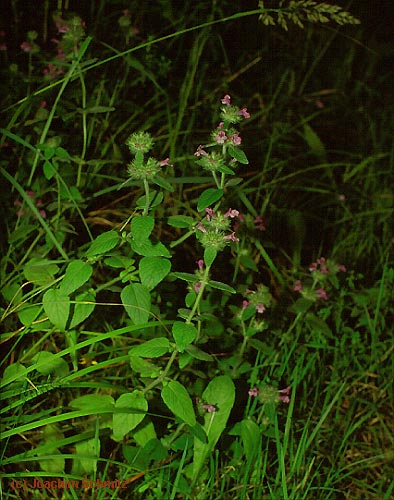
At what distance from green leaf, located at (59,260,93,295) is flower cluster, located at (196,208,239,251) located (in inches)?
9.8

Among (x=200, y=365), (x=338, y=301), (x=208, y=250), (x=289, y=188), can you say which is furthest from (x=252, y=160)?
(x=208, y=250)

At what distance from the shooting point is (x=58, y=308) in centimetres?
142

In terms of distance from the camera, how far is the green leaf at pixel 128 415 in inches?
55.4

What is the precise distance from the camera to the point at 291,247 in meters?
2.53

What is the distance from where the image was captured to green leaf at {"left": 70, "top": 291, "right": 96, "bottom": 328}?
1460 mm

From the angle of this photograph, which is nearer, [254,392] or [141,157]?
[141,157]

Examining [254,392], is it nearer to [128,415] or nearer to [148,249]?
[128,415]

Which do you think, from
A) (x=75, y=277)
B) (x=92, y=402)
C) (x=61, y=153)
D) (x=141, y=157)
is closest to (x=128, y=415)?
(x=92, y=402)

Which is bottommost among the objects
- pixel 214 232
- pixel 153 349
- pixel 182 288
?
pixel 182 288

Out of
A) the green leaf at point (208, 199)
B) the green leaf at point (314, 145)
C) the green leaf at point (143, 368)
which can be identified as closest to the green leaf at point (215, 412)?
the green leaf at point (143, 368)

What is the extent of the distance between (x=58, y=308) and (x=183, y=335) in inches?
11.5

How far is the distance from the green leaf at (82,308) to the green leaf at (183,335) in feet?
0.76

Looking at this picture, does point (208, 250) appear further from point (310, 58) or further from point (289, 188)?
point (310, 58)

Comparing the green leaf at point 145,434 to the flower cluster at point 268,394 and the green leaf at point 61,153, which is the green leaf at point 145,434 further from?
the green leaf at point 61,153
